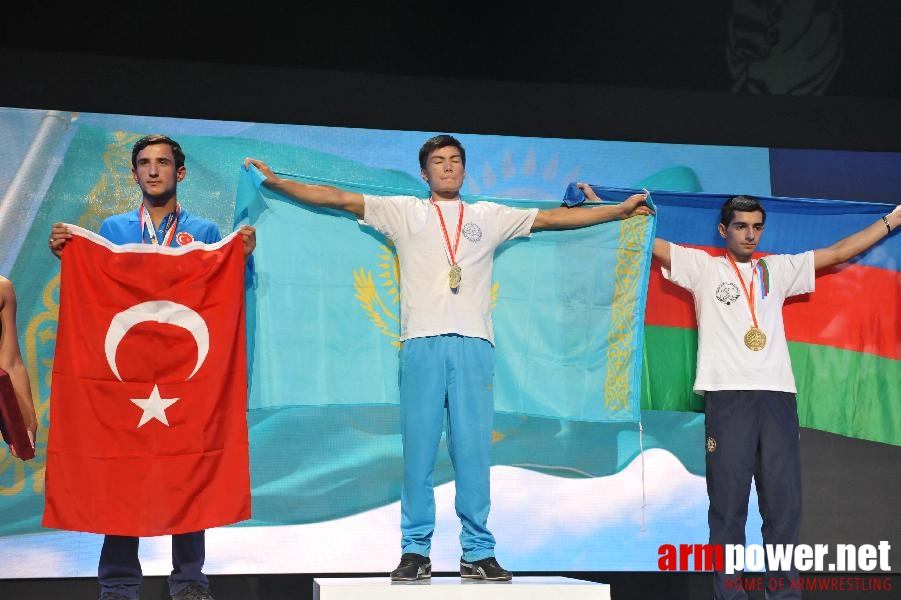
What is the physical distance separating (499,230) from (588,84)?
1.61 metres

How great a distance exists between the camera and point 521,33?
5039 mm

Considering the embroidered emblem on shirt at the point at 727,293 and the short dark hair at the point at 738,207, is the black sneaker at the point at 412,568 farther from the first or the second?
the short dark hair at the point at 738,207

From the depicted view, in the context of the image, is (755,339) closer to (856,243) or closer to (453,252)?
(856,243)

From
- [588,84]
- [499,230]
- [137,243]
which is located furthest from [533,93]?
[137,243]

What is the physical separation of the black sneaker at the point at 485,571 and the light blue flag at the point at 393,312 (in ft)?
2.49

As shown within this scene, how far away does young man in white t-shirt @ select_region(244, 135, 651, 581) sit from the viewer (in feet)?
11.9

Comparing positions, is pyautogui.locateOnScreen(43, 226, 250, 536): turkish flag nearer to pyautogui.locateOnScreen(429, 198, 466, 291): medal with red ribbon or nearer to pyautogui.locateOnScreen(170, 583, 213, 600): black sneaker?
pyautogui.locateOnScreen(170, 583, 213, 600): black sneaker

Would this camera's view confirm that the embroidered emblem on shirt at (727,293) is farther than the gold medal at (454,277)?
Yes

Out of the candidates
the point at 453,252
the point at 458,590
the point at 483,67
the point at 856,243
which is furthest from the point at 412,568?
the point at 483,67

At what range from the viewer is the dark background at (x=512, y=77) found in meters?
4.80

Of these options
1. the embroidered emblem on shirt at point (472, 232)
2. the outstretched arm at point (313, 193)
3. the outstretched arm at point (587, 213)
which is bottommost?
the embroidered emblem on shirt at point (472, 232)

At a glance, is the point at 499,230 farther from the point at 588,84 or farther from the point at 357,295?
the point at 588,84

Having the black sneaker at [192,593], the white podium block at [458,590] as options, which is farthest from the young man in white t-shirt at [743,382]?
the black sneaker at [192,593]

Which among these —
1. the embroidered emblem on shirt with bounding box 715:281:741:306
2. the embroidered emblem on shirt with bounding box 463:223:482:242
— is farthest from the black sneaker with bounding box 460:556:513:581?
the embroidered emblem on shirt with bounding box 715:281:741:306
